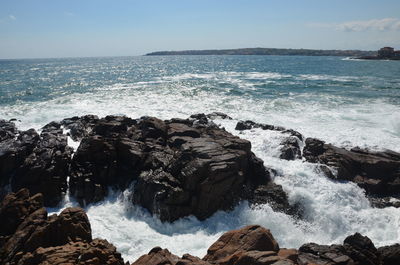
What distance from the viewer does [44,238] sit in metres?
11.6

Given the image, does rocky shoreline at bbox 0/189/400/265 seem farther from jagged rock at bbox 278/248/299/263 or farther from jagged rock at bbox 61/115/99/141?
jagged rock at bbox 61/115/99/141

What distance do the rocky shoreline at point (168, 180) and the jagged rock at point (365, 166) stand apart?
58 millimetres

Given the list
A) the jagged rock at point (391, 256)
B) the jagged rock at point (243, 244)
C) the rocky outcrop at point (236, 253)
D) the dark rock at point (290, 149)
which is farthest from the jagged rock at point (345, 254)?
the dark rock at point (290, 149)

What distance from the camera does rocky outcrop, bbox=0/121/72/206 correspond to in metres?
17.8

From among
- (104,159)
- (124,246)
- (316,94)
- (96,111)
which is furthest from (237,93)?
(124,246)

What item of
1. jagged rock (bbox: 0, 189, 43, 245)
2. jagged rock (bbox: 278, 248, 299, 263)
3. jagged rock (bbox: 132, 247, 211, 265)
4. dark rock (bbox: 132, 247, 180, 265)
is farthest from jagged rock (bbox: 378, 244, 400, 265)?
jagged rock (bbox: 0, 189, 43, 245)

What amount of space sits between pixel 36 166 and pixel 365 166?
64.7 ft

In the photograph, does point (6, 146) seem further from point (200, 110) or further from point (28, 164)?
point (200, 110)

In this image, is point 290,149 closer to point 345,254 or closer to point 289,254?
point 345,254

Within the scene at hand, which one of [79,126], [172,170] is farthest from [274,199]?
[79,126]

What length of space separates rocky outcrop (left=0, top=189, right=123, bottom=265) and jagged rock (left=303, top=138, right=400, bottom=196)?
47.6 feet

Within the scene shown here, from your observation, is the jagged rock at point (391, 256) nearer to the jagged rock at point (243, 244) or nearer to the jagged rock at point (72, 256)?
the jagged rock at point (243, 244)

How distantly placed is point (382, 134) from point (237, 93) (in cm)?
2473

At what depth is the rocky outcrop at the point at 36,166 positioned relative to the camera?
17.8 m
